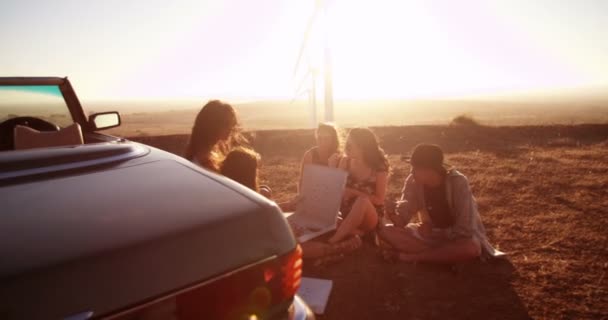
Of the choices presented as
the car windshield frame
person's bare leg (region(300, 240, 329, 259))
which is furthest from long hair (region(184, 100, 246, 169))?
person's bare leg (region(300, 240, 329, 259))

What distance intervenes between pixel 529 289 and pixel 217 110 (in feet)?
10.8

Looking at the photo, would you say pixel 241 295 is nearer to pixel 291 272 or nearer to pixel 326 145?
pixel 291 272

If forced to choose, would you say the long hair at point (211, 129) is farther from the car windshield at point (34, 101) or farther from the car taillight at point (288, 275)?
the car taillight at point (288, 275)

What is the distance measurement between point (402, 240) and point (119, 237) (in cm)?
359

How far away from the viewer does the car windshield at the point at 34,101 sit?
338cm

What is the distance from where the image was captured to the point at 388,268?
414 centimetres

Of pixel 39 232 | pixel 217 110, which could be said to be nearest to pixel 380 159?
pixel 217 110

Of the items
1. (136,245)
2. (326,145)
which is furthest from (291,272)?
(326,145)

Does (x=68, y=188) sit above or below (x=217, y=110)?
below

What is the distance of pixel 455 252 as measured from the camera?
3848mm

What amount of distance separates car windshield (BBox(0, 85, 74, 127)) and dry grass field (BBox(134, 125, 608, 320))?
279cm

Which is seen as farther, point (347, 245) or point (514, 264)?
point (347, 245)

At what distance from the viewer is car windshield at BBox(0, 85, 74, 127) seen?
3.38 meters

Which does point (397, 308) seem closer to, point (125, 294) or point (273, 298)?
point (273, 298)
